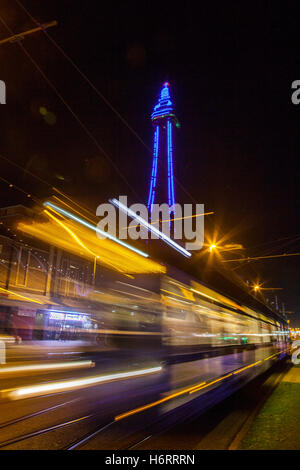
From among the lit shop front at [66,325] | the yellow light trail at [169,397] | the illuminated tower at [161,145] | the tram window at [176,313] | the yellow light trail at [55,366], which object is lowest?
the yellow light trail at [169,397]

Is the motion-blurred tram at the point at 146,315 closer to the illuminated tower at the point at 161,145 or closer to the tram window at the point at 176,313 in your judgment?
the tram window at the point at 176,313

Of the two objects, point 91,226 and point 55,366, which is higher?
point 91,226

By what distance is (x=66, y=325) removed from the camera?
44.7ft

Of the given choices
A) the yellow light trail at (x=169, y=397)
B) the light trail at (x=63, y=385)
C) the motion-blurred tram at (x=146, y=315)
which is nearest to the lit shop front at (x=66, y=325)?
the motion-blurred tram at (x=146, y=315)

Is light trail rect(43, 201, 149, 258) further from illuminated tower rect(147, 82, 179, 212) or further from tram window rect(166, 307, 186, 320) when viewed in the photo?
illuminated tower rect(147, 82, 179, 212)

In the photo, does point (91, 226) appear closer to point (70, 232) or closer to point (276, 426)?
point (70, 232)

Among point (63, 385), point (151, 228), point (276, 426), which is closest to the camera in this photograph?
point (276, 426)

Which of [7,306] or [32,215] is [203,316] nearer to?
[32,215]

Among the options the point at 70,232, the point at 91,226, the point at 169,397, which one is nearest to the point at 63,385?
the point at 169,397

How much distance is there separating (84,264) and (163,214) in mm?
19681

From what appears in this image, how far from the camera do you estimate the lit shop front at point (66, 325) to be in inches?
337

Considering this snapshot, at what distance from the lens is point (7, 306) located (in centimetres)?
1903

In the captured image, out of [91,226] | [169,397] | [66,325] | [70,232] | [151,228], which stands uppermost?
[151,228]

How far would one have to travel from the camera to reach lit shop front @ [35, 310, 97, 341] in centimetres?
856
